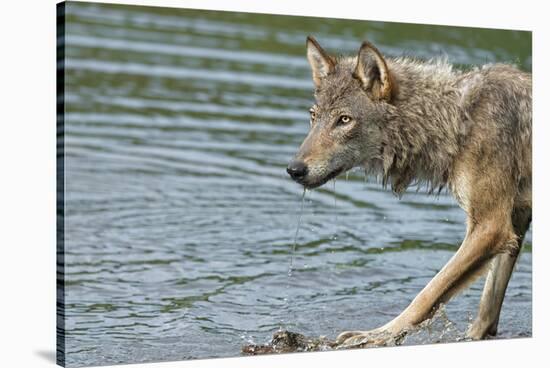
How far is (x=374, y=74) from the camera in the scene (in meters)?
7.50

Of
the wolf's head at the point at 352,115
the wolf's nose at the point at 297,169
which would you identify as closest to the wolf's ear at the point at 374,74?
the wolf's head at the point at 352,115

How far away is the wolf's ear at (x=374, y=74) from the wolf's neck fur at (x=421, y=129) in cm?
9

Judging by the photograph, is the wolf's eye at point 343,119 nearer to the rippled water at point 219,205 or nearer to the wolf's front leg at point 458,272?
the wolf's front leg at point 458,272

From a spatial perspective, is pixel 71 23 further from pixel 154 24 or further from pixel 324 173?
pixel 154 24

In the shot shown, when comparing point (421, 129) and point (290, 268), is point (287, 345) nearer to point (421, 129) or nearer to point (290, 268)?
point (290, 268)

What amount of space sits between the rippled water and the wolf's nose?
51.5 inches

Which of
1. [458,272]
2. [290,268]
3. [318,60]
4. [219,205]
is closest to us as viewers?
[458,272]

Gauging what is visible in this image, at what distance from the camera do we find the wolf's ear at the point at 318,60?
7.68 metres

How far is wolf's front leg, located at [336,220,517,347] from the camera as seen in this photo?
7.35 metres

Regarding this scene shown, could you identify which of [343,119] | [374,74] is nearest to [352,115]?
[343,119]

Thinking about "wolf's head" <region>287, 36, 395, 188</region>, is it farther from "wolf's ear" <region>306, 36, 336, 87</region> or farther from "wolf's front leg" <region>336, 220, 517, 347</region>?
"wolf's front leg" <region>336, 220, 517, 347</region>

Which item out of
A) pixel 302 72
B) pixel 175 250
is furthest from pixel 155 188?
pixel 302 72

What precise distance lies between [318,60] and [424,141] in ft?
2.97

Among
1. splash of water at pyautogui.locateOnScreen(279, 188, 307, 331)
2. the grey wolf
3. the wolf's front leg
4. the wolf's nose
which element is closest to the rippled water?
splash of water at pyautogui.locateOnScreen(279, 188, 307, 331)
